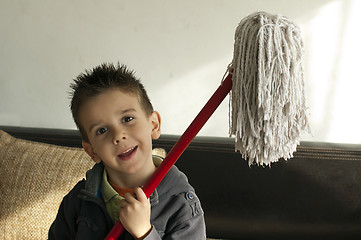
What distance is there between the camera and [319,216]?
63.3 inches

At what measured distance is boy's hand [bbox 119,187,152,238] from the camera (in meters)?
0.81

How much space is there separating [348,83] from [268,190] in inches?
19.6

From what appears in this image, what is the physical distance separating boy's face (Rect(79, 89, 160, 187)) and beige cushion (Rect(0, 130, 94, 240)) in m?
0.57

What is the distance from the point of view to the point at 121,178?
97 cm

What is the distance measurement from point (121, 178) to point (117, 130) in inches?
6.0

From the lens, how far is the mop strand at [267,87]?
0.66 m

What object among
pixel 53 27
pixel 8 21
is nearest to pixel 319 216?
pixel 53 27

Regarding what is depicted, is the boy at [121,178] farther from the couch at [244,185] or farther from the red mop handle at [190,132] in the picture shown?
the couch at [244,185]

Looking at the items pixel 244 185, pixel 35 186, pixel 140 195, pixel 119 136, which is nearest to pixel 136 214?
pixel 140 195

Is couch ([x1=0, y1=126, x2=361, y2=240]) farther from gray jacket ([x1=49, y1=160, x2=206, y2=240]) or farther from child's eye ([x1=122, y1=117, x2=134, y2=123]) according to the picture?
child's eye ([x1=122, y1=117, x2=134, y2=123])

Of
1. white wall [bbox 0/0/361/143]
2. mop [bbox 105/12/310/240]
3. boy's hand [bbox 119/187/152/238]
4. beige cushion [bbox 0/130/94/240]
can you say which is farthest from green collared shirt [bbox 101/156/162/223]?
white wall [bbox 0/0/361/143]

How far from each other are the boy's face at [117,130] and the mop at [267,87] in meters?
0.24

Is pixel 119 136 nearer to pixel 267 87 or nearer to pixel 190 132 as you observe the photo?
pixel 190 132

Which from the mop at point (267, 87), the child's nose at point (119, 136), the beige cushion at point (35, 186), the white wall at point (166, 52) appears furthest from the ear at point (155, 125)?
the white wall at point (166, 52)
